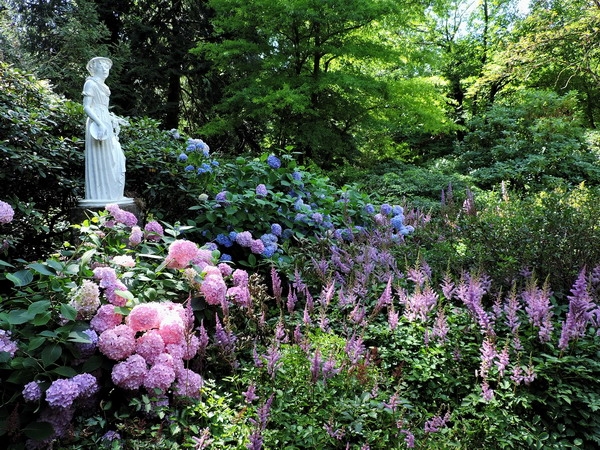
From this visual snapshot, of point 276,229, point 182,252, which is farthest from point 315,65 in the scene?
point 182,252

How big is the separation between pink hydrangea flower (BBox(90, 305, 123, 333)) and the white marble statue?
2.30m

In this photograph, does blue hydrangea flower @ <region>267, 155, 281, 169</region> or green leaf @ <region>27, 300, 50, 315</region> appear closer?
green leaf @ <region>27, 300, 50, 315</region>

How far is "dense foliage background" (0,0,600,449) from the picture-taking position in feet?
5.55

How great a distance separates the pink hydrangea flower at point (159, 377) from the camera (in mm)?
1703

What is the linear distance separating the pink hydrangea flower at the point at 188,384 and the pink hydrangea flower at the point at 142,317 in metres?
0.26

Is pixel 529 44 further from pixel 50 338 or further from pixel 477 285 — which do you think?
pixel 50 338

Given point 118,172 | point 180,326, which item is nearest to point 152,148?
point 118,172

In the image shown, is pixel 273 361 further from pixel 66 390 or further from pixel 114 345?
pixel 66 390

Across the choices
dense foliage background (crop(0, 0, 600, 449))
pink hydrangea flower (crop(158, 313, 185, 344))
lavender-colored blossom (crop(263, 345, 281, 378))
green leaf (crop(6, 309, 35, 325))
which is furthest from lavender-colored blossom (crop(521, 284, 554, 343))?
green leaf (crop(6, 309, 35, 325))

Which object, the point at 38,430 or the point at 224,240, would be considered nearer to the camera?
the point at 38,430

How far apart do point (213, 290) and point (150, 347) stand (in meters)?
0.45

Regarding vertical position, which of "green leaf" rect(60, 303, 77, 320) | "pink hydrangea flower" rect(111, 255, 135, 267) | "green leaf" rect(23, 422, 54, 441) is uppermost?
"pink hydrangea flower" rect(111, 255, 135, 267)

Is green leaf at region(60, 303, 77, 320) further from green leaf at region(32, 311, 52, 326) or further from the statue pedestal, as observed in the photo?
the statue pedestal

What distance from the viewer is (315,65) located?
29.5 feet
